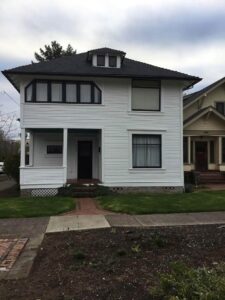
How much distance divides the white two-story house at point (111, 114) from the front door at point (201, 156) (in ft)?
19.1

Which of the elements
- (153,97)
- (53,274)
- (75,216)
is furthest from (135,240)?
(153,97)

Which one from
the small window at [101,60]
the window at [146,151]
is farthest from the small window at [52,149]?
the small window at [101,60]

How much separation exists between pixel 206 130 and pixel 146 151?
19.8 ft

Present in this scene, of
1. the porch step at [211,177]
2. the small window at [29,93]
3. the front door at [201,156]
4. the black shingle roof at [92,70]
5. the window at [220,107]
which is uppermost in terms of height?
the black shingle roof at [92,70]

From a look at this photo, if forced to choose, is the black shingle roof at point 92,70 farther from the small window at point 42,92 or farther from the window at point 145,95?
the small window at point 42,92

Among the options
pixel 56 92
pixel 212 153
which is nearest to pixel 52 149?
pixel 56 92

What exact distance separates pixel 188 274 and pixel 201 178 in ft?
64.6

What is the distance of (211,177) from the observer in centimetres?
2455

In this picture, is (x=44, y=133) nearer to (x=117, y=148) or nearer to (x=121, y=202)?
(x=117, y=148)

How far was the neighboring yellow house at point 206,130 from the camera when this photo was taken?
80.8 feet

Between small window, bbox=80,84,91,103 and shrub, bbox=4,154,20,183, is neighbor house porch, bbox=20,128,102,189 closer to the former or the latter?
shrub, bbox=4,154,20,183

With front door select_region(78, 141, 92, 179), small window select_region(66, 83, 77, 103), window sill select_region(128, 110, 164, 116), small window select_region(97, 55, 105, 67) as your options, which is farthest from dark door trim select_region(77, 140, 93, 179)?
small window select_region(97, 55, 105, 67)

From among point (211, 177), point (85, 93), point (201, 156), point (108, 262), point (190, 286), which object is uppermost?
point (85, 93)

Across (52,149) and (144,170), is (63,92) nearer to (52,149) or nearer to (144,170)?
(52,149)
